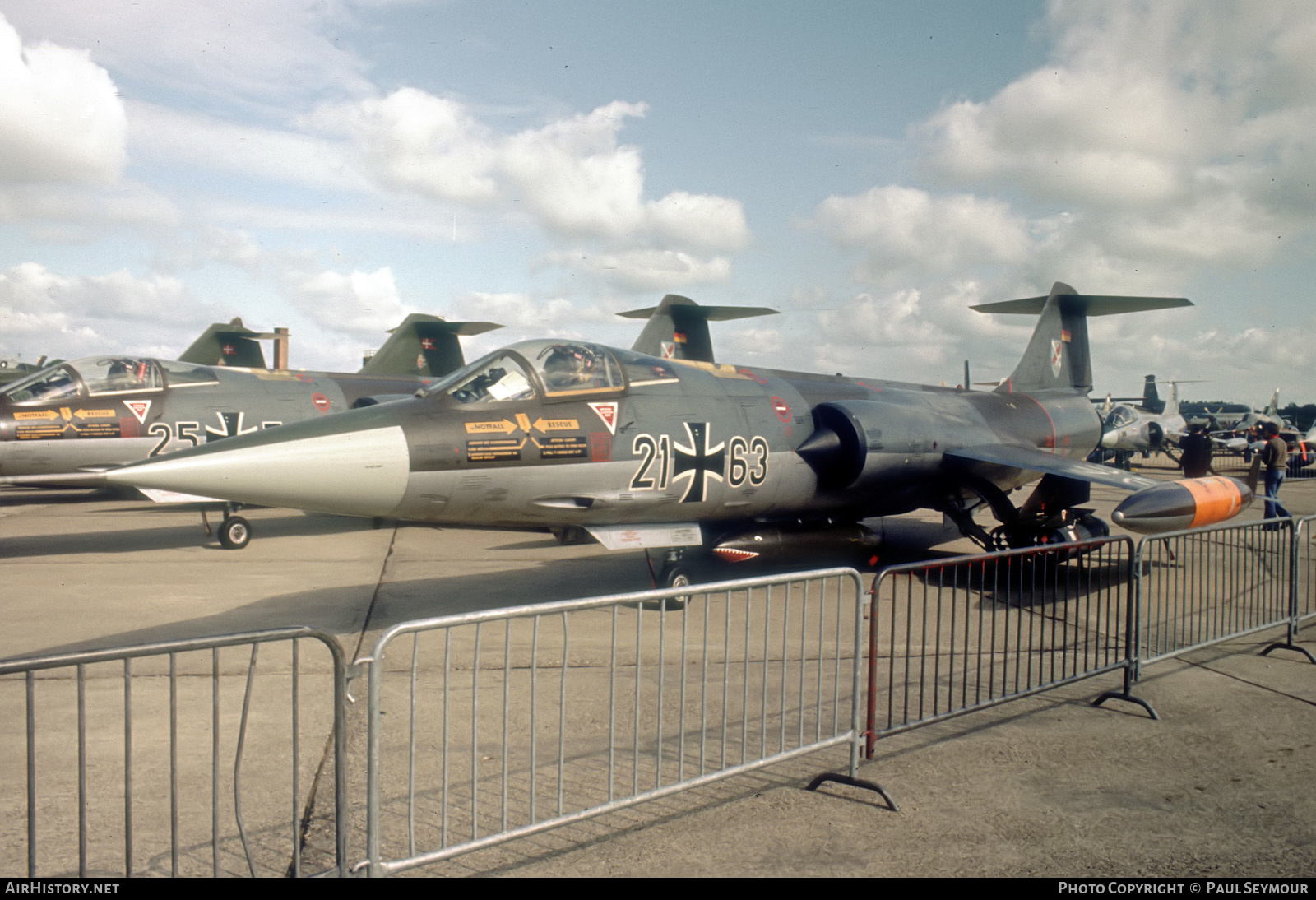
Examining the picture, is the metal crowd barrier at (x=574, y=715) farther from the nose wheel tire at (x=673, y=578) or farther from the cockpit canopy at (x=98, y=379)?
the cockpit canopy at (x=98, y=379)

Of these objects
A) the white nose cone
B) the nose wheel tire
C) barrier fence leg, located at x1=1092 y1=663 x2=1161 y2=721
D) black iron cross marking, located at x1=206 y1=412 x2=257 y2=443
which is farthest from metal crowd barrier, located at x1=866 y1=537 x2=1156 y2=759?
black iron cross marking, located at x1=206 y1=412 x2=257 y2=443

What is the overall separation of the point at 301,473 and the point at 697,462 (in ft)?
11.1

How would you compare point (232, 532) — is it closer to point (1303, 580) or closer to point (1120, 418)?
point (1303, 580)

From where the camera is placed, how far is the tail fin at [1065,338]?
1391cm

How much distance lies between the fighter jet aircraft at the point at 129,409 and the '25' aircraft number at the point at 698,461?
5.87 metres

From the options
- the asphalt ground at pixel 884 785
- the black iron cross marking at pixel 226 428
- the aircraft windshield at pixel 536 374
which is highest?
the aircraft windshield at pixel 536 374

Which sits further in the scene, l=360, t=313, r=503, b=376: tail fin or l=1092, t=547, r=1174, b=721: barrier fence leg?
l=360, t=313, r=503, b=376: tail fin

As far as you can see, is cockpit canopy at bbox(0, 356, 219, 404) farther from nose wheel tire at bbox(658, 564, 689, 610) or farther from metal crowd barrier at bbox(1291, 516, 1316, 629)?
metal crowd barrier at bbox(1291, 516, 1316, 629)

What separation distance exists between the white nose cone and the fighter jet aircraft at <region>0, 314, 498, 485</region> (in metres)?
5.27

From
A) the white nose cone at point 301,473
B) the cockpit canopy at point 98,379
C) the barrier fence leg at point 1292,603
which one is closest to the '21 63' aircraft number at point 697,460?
the white nose cone at point 301,473

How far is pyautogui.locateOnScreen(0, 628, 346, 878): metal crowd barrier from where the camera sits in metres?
2.74

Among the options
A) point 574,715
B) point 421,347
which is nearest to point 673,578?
point 574,715

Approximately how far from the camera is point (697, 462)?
8.08 metres

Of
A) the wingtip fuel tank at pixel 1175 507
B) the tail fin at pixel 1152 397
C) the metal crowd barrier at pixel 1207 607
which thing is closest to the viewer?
the metal crowd barrier at pixel 1207 607
